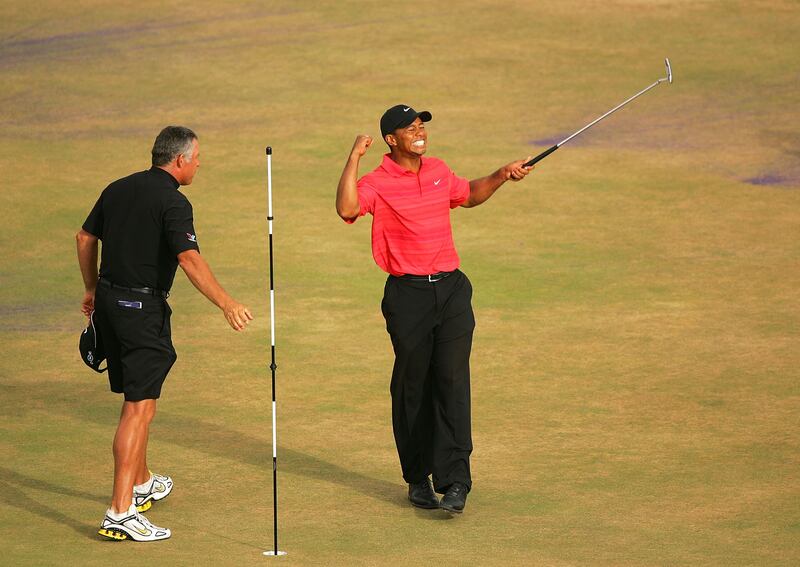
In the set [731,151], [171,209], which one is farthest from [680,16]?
[171,209]

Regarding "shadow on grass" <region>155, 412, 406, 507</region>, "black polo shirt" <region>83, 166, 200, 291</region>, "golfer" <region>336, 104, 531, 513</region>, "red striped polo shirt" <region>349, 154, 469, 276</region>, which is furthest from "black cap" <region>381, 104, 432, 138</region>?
"shadow on grass" <region>155, 412, 406, 507</region>

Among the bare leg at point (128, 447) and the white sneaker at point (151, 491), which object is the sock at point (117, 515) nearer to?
the bare leg at point (128, 447)

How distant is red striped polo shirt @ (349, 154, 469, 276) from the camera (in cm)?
803

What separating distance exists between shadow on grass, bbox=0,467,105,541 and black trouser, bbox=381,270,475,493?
1696mm

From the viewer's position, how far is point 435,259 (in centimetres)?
806

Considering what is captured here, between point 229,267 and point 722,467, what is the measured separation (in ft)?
19.0

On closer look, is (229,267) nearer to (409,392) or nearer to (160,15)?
(409,392)

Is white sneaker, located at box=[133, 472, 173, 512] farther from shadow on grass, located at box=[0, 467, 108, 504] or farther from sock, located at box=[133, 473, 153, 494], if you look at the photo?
shadow on grass, located at box=[0, 467, 108, 504]

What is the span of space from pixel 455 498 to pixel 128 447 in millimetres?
1698

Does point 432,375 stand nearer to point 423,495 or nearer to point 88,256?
point 423,495

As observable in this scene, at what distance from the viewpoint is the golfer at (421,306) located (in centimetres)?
803

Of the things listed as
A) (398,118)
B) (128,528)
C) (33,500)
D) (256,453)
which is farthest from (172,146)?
(256,453)

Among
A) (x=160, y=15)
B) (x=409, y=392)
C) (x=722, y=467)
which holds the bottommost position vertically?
(x=722, y=467)

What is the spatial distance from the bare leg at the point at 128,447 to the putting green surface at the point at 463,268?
24 centimetres
